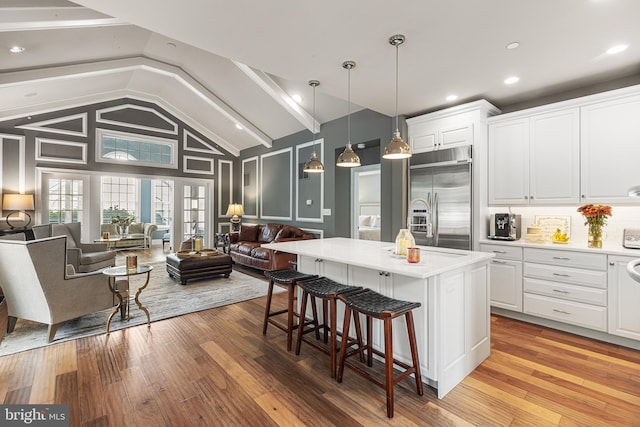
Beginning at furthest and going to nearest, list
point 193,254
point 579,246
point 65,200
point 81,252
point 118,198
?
1. point 118,198
2. point 65,200
3. point 193,254
4. point 81,252
5. point 579,246

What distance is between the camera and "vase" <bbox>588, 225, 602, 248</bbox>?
2.97m

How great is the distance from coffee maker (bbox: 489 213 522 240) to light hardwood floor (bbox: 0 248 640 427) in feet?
3.90

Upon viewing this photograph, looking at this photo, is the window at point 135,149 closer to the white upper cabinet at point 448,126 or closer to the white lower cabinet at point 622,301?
the white upper cabinet at point 448,126

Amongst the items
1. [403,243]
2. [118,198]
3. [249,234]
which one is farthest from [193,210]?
[403,243]

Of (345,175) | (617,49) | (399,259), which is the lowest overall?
(399,259)

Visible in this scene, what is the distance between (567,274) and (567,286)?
0.12 metres

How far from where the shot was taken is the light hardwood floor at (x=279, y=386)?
1.80 m

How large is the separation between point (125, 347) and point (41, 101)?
209 inches

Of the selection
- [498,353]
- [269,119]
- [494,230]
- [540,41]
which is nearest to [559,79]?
[540,41]

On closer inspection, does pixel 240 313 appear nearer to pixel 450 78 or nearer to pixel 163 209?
pixel 450 78

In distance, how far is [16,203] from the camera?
17.3 ft

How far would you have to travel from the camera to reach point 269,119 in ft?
21.0

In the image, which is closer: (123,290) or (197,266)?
(123,290)

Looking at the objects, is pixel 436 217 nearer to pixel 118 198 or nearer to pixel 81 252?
pixel 81 252
